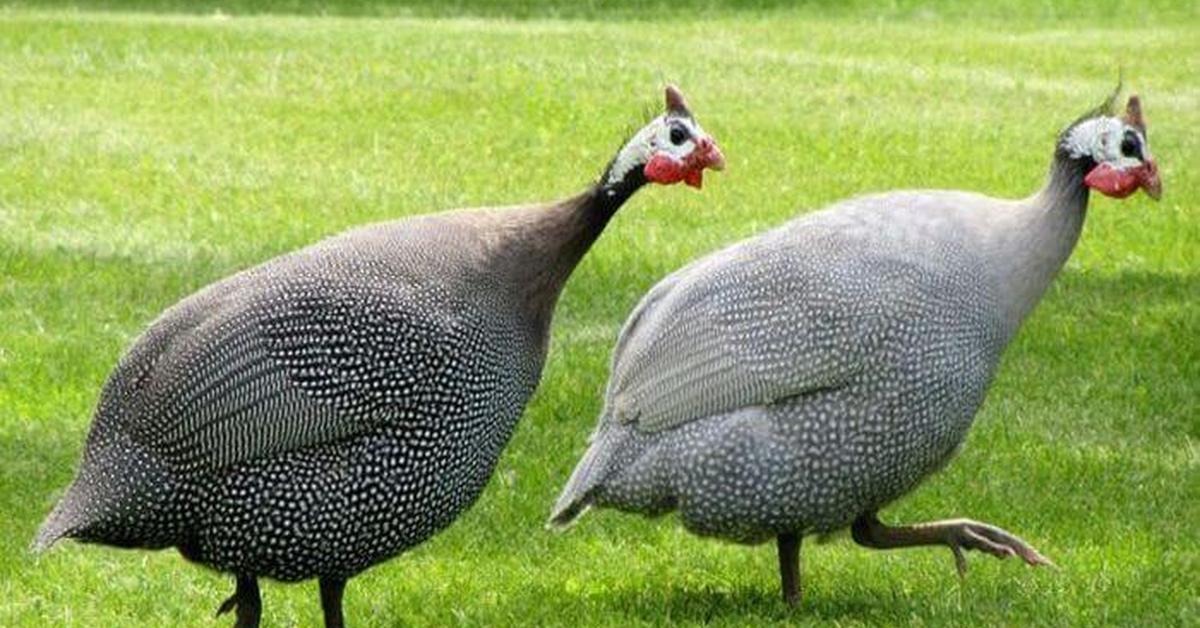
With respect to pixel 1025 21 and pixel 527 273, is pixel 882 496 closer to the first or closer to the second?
pixel 527 273

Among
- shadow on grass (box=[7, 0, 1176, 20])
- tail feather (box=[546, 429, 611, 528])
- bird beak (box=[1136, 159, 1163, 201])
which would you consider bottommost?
→ shadow on grass (box=[7, 0, 1176, 20])

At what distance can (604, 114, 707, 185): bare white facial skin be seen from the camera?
5.51 metres

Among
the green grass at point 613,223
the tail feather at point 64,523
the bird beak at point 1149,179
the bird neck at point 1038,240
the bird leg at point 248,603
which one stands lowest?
the green grass at point 613,223

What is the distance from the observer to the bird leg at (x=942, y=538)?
6.02 metres

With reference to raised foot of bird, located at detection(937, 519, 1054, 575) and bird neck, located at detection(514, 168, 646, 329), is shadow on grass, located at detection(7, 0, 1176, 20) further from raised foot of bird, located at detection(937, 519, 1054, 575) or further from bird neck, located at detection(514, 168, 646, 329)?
bird neck, located at detection(514, 168, 646, 329)

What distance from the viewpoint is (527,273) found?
5.37m

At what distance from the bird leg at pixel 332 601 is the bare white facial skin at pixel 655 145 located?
1.06 m

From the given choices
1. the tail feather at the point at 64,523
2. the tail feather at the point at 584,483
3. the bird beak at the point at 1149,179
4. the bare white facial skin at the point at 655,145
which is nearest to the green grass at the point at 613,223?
the tail feather at the point at 584,483

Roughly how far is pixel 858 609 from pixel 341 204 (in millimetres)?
6136

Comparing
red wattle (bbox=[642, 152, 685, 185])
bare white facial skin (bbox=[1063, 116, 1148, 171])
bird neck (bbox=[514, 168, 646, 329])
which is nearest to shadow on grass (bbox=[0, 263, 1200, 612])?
bird neck (bbox=[514, 168, 646, 329])

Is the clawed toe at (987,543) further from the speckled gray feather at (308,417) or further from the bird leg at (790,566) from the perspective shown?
the speckled gray feather at (308,417)

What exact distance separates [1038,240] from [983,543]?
764 millimetres

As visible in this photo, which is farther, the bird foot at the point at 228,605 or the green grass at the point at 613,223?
the green grass at the point at 613,223

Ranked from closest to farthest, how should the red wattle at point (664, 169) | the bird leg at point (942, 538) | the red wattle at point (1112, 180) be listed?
1. the red wattle at point (664, 169)
2. the red wattle at point (1112, 180)
3. the bird leg at point (942, 538)
